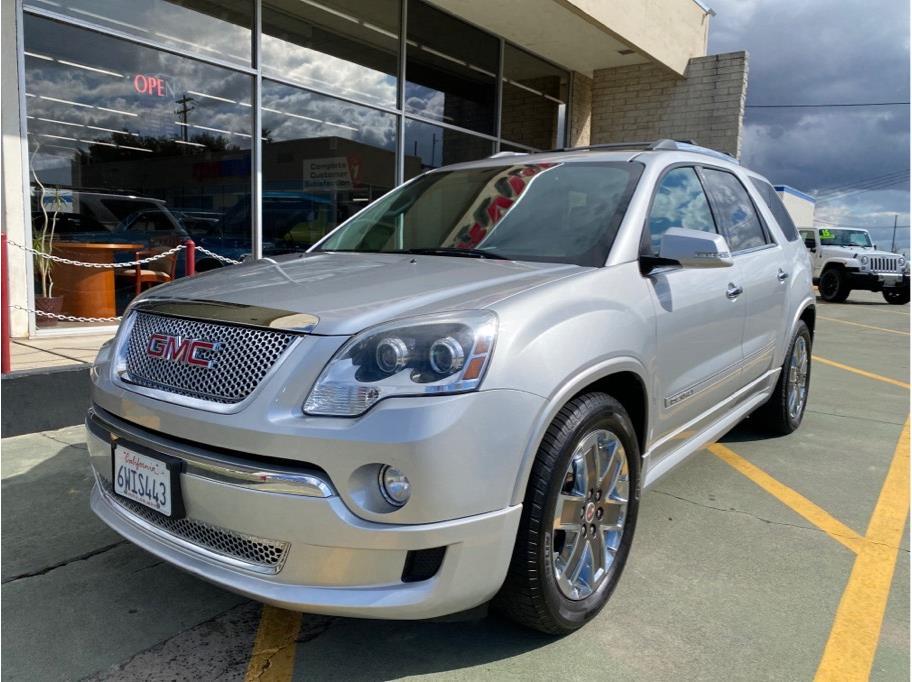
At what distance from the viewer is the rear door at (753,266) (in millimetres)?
3783

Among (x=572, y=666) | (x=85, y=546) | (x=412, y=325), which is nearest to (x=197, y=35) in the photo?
(x=85, y=546)

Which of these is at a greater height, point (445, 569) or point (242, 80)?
point (242, 80)

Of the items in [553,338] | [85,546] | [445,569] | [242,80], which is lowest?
[85,546]

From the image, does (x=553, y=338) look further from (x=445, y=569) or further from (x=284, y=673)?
(x=284, y=673)

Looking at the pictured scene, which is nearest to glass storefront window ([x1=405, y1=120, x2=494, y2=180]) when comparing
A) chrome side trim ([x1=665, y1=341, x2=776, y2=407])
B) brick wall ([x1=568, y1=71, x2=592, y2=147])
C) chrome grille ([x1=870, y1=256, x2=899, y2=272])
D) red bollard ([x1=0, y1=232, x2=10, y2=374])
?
brick wall ([x1=568, y1=71, x2=592, y2=147])

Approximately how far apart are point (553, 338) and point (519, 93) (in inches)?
488

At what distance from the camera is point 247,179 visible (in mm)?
8570

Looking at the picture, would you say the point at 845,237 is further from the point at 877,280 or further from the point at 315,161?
the point at 315,161

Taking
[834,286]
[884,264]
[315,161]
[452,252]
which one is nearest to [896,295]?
[884,264]

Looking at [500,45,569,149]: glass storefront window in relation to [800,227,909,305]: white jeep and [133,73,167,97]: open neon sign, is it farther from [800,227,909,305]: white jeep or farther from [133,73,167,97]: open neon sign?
[800,227,909,305]: white jeep

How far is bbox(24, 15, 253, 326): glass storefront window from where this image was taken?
6.89 meters

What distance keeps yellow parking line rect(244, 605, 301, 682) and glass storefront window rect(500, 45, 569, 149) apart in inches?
471

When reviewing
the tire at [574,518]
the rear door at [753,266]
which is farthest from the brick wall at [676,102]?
the tire at [574,518]

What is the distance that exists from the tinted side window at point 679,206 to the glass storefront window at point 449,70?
8162 mm
